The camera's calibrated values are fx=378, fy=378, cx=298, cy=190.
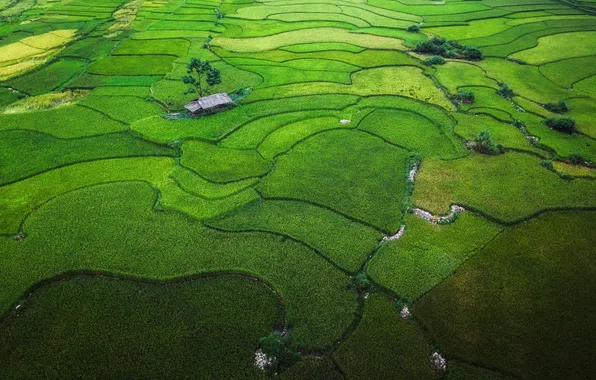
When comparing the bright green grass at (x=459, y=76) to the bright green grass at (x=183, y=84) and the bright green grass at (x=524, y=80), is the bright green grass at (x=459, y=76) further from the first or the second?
the bright green grass at (x=183, y=84)

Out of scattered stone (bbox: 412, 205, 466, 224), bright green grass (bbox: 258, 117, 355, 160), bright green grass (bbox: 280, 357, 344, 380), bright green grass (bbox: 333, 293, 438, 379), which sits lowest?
scattered stone (bbox: 412, 205, 466, 224)

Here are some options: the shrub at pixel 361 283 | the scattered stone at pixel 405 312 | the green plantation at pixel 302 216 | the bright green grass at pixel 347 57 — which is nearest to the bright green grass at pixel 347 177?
the green plantation at pixel 302 216

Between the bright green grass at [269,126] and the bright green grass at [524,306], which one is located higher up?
the bright green grass at [269,126]

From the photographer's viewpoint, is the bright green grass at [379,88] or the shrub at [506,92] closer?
the shrub at [506,92]

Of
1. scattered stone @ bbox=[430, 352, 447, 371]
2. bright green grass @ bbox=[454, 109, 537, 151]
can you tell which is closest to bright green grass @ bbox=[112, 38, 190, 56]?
bright green grass @ bbox=[454, 109, 537, 151]

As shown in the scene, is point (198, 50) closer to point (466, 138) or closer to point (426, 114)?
point (426, 114)

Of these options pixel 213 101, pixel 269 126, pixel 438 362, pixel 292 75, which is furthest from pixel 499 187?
pixel 292 75

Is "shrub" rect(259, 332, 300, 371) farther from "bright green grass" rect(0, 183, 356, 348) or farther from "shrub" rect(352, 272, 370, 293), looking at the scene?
"shrub" rect(352, 272, 370, 293)
